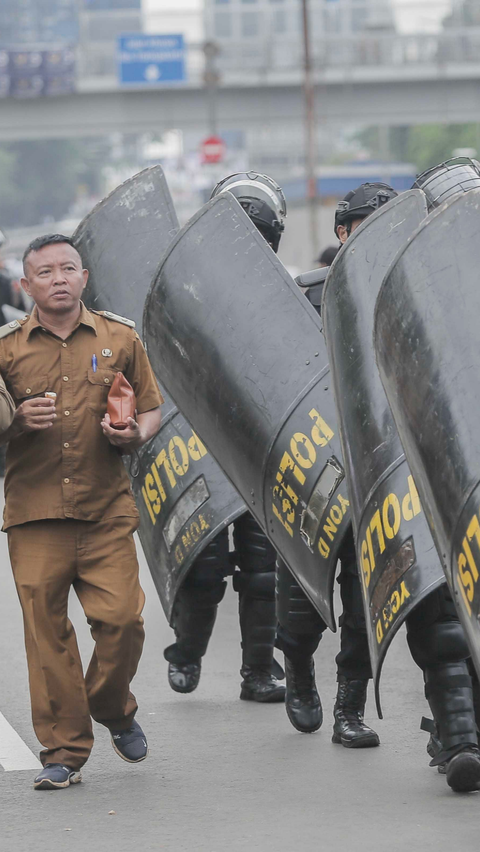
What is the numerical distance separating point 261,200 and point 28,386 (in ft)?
4.76

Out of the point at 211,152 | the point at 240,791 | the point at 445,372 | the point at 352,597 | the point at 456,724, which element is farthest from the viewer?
the point at 211,152

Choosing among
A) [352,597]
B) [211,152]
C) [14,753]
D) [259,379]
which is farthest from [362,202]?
[211,152]

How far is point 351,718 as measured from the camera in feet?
16.8

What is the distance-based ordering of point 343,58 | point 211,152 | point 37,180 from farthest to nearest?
point 37,180 < point 343,58 < point 211,152

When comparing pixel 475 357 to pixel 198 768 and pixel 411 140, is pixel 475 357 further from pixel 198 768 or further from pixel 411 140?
pixel 411 140

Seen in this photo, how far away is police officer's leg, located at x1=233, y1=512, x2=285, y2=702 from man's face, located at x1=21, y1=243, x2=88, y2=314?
4.63ft

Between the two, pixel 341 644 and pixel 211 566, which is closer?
pixel 341 644

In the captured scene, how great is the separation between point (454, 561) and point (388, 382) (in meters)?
0.47

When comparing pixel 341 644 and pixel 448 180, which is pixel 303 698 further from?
pixel 448 180

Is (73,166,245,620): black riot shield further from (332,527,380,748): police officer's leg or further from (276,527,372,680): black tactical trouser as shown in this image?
(332,527,380,748): police officer's leg

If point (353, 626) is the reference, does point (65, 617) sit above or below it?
above

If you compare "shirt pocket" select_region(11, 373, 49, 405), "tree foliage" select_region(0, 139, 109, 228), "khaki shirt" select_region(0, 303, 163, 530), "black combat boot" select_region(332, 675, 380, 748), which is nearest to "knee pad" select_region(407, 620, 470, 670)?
"black combat boot" select_region(332, 675, 380, 748)

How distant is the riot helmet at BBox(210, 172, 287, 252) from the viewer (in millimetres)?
5652

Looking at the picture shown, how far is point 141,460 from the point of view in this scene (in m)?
5.59
